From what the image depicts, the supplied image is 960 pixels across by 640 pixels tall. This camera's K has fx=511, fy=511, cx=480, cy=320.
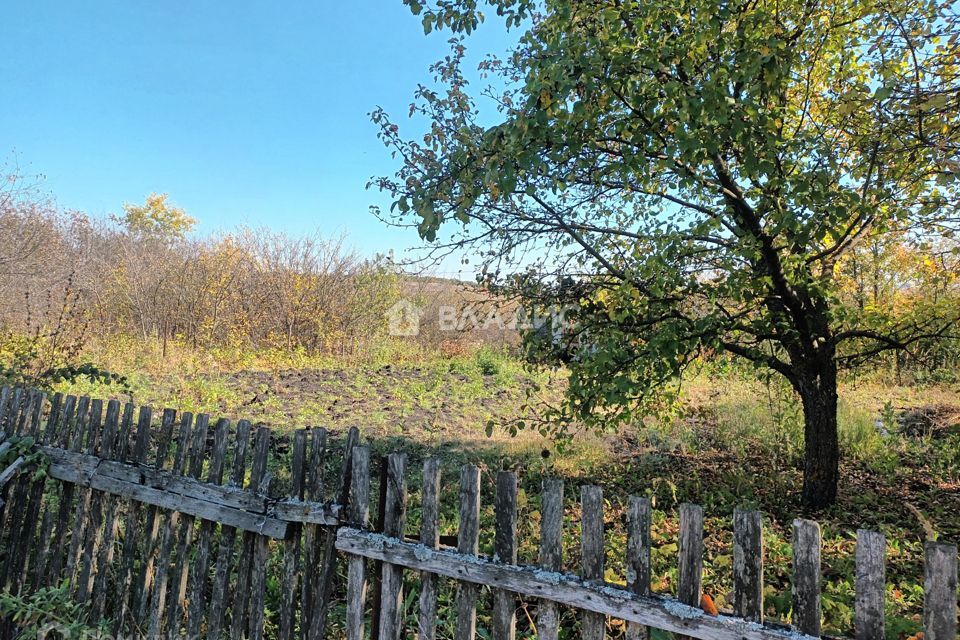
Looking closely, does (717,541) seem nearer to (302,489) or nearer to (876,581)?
(876,581)

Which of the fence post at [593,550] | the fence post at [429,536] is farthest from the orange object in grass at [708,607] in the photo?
the fence post at [429,536]

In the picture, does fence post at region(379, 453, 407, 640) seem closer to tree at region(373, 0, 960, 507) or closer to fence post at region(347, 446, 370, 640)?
fence post at region(347, 446, 370, 640)

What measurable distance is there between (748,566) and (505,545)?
0.79m

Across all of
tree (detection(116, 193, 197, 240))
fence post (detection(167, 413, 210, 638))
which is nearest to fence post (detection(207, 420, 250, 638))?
fence post (detection(167, 413, 210, 638))

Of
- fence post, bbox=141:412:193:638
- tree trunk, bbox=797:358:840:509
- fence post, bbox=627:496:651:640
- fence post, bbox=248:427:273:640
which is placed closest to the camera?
fence post, bbox=627:496:651:640

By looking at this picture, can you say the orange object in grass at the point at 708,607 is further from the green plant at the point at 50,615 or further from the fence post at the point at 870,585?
the green plant at the point at 50,615

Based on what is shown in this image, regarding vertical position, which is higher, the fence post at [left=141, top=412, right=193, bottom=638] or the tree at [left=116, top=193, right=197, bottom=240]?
the tree at [left=116, top=193, right=197, bottom=240]

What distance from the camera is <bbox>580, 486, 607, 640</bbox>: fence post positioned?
172 cm

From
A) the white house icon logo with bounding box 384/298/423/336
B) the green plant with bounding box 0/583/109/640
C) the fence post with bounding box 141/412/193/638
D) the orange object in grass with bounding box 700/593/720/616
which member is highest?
the white house icon logo with bounding box 384/298/423/336

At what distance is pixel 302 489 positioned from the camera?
2.32 metres

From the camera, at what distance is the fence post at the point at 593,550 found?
1.72 m

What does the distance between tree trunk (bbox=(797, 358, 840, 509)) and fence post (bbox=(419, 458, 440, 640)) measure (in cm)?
378

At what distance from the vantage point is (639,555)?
5.46 feet

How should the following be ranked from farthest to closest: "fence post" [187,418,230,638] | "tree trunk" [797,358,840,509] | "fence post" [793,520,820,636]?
"tree trunk" [797,358,840,509] < "fence post" [187,418,230,638] < "fence post" [793,520,820,636]
